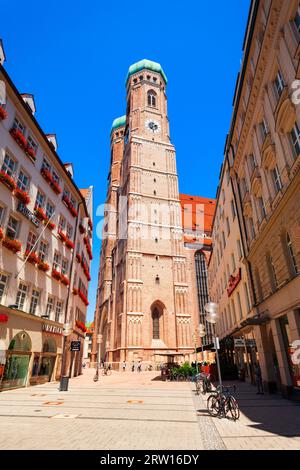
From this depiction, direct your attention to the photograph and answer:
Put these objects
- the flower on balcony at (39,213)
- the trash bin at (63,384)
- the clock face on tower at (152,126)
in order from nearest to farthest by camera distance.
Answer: the trash bin at (63,384) < the flower on balcony at (39,213) < the clock face on tower at (152,126)

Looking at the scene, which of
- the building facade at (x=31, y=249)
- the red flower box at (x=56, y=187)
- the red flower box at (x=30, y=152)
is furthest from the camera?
the red flower box at (x=56, y=187)

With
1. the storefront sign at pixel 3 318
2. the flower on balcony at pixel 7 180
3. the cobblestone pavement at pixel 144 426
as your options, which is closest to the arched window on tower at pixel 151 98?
the flower on balcony at pixel 7 180

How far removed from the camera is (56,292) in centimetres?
2280

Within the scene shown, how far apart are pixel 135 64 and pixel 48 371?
79.0 m

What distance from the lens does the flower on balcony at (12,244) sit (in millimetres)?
15750

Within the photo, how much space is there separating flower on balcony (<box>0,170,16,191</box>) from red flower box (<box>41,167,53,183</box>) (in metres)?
4.83

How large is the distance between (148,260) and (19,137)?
121ft

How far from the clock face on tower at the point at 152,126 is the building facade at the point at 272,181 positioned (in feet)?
161

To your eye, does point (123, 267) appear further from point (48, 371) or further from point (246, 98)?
point (246, 98)

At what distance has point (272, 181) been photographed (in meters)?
14.2

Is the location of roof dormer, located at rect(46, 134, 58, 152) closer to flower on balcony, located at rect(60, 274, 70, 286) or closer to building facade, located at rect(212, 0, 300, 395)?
flower on balcony, located at rect(60, 274, 70, 286)

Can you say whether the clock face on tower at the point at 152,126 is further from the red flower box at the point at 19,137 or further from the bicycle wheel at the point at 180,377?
the bicycle wheel at the point at 180,377

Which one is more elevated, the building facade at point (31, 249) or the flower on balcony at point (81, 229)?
the flower on balcony at point (81, 229)

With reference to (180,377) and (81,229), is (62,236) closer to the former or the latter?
(81,229)
